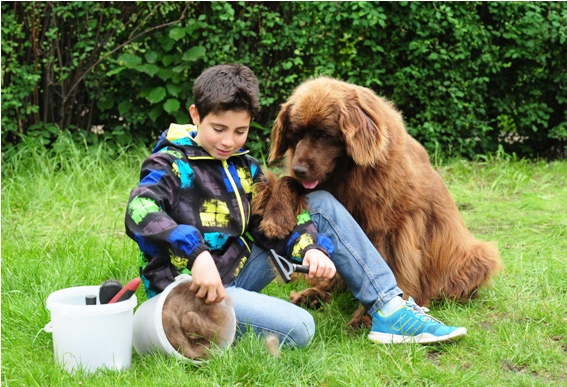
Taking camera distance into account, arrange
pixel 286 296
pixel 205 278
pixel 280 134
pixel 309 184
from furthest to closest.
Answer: pixel 286 296 → pixel 280 134 → pixel 309 184 → pixel 205 278

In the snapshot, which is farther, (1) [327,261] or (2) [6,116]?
(2) [6,116]

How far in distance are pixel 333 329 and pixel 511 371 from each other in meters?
0.79

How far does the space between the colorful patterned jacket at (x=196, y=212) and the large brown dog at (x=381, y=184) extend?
0.11 meters

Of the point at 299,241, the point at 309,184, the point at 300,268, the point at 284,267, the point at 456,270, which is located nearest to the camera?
the point at 300,268

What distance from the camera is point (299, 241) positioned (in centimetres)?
309

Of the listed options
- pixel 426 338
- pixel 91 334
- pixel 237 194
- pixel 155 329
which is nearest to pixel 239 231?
pixel 237 194

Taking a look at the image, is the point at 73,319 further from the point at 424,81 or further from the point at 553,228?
the point at 424,81

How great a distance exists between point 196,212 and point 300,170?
48cm

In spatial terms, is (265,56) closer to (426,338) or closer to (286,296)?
(286,296)

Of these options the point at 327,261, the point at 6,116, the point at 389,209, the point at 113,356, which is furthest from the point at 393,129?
the point at 6,116

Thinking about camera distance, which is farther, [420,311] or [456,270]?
[456,270]

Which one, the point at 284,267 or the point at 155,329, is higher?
the point at 284,267

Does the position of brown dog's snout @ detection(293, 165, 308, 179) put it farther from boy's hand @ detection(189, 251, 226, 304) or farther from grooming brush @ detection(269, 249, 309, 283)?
boy's hand @ detection(189, 251, 226, 304)

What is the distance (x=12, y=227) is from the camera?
4766 millimetres
